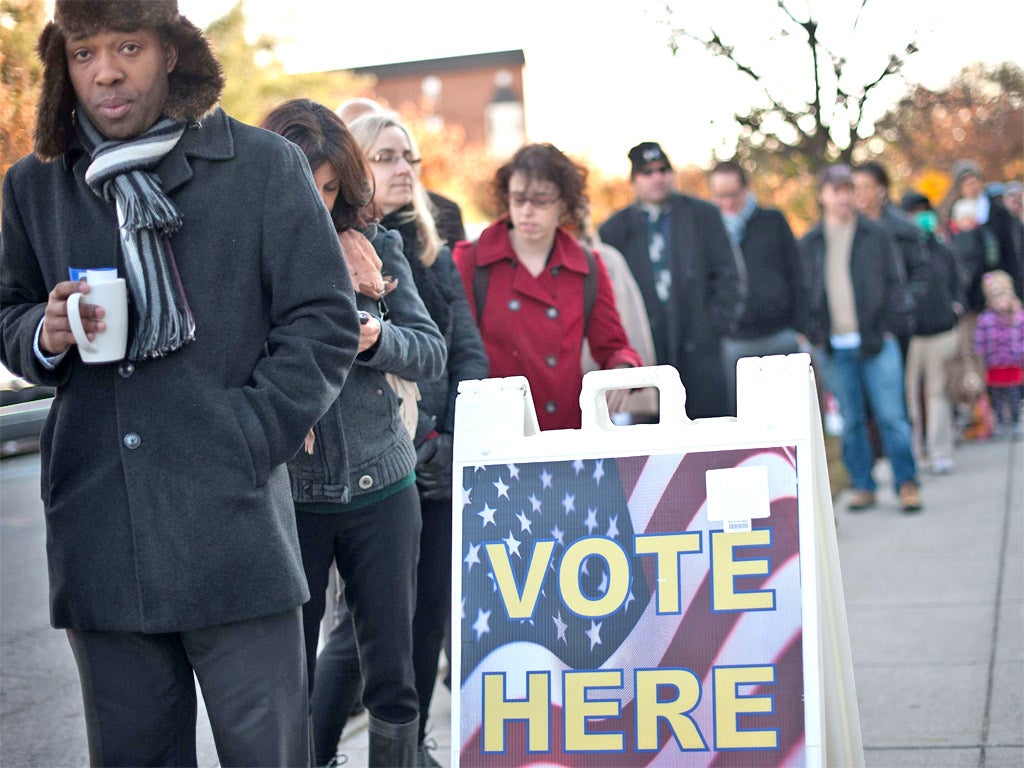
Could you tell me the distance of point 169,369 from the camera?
2.81 metres

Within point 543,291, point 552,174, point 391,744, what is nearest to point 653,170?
point 552,174

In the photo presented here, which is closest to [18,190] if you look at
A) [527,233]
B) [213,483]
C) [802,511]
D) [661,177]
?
[213,483]

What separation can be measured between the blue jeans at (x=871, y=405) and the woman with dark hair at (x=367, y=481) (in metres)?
5.74

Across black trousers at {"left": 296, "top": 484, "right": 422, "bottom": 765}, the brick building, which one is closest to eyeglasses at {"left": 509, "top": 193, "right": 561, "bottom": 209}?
black trousers at {"left": 296, "top": 484, "right": 422, "bottom": 765}

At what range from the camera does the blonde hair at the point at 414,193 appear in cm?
454

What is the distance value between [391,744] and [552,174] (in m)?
2.27

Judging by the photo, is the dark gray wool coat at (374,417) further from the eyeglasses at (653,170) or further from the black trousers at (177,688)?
the eyeglasses at (653,170)

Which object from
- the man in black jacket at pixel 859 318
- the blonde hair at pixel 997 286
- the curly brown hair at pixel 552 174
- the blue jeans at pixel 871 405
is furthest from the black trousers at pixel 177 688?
the blonde hair at pixel 997 286

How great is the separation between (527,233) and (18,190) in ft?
8.40

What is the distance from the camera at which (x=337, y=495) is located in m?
3.61

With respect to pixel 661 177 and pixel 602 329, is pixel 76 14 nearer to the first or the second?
pixel 602 329

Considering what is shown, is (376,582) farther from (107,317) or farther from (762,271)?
(762,271)

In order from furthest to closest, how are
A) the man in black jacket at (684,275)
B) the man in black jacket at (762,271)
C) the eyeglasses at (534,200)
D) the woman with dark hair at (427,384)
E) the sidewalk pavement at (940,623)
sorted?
the man in black jacket at (762,271), the man in black jacket at (684,275), the eyeglasses at (534,200), the sidewalk pavement at (940,623), the woman with dark hair at (427,384)

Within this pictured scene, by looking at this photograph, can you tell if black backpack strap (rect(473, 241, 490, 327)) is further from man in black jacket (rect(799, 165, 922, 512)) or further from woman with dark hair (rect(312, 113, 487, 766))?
man in black jacket (rect(799, 165, 922, 512))
